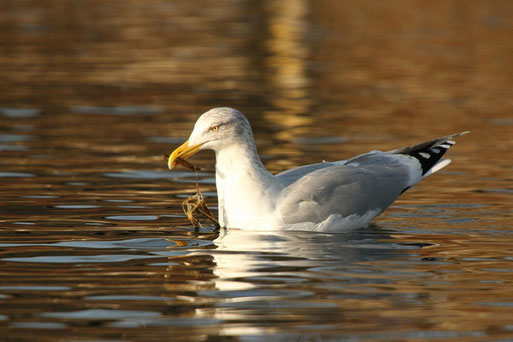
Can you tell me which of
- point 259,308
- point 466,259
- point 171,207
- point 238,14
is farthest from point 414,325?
point 238,14

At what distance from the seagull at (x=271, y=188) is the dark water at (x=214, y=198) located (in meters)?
0.16

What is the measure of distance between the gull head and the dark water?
2.47 feet

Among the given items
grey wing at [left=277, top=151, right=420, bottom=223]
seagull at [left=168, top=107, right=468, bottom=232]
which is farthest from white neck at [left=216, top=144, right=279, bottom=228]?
grey wing at [left=277, top=151, right=420, bottom=223]

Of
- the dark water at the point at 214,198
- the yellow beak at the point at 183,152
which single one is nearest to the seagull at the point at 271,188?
the yellow beak at the point at 183,152

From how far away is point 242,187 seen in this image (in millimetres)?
9672

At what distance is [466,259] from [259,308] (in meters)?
2.39

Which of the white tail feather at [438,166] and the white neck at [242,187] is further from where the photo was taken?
the white tail feather at [438,166]

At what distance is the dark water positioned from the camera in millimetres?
6963

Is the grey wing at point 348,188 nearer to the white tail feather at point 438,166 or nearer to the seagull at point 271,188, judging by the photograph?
the seagull at point 271,188

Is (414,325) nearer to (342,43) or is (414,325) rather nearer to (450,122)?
(450,122)

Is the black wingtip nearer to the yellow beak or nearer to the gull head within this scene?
the gull head

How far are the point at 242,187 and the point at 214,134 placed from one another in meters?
0.52

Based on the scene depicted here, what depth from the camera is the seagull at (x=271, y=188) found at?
31.6 feet

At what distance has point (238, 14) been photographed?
3850 centimetres
